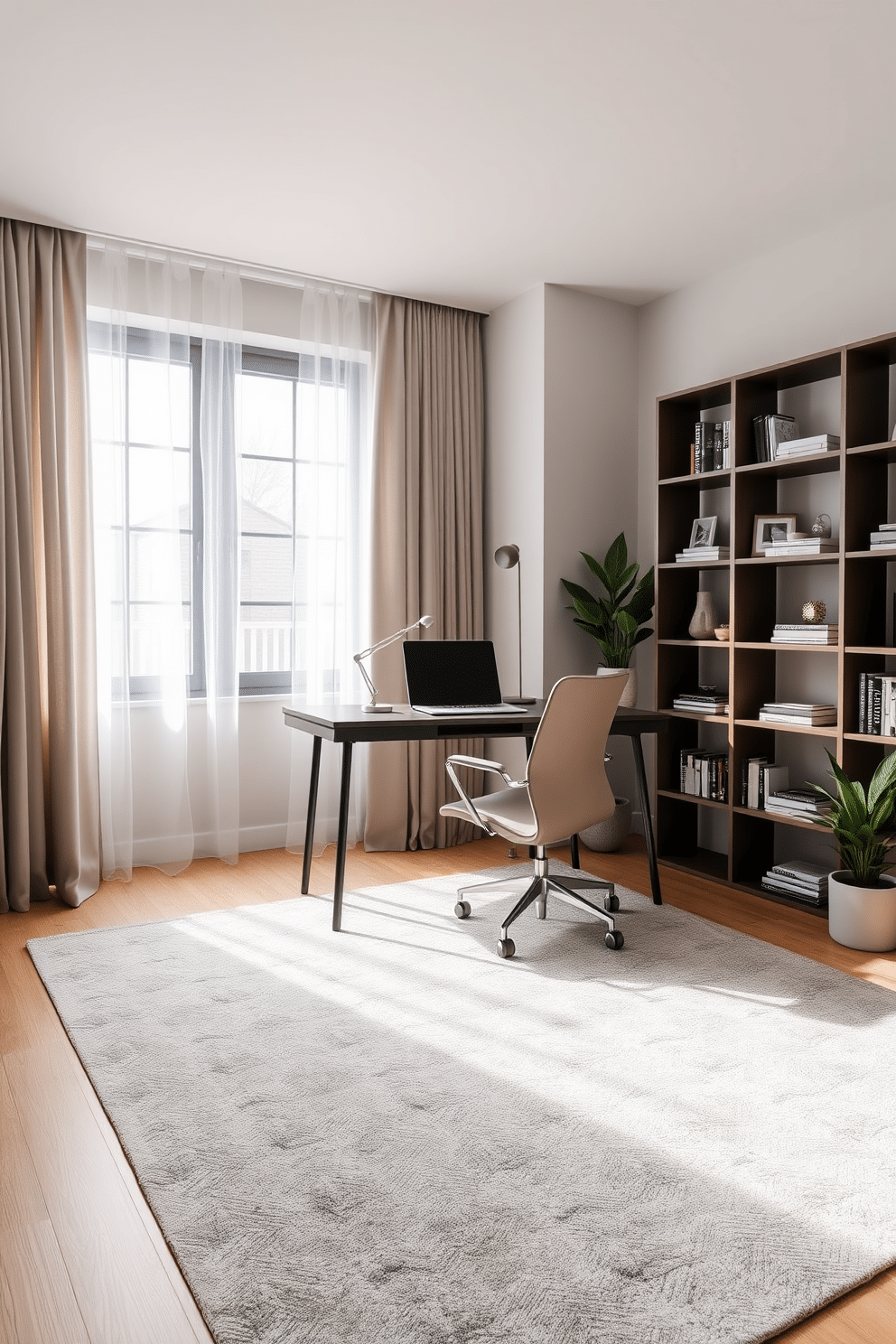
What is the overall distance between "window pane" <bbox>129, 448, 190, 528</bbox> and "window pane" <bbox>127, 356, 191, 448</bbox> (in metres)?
0.05

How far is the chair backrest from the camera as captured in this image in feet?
9.18

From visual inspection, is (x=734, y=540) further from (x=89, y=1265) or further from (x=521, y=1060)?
(x=89, y=1265)

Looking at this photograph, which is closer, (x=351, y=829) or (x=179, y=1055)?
(x=179, y=1055)

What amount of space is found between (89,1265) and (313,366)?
3653 mm

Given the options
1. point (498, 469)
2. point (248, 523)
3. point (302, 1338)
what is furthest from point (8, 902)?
point (498, 469)

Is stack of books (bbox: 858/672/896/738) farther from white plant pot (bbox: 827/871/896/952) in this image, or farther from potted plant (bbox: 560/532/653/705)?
potted plant (bbox: 560/532/653/705)

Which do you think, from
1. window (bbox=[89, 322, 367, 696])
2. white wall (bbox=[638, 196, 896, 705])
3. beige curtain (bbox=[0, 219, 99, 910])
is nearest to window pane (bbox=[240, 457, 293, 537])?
window (bbox=[89, 322, 367, 696])

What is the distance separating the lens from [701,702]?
3.91 meters

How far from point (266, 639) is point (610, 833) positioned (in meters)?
1.85

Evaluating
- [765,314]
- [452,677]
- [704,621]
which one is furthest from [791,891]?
[765,314]

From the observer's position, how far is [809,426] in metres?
3.77

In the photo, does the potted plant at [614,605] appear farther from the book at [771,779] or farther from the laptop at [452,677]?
the book at [771,779]

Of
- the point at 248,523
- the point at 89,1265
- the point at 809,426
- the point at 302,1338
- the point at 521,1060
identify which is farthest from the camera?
the point at 248,523

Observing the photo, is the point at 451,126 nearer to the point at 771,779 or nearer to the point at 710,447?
the point at 710,447
